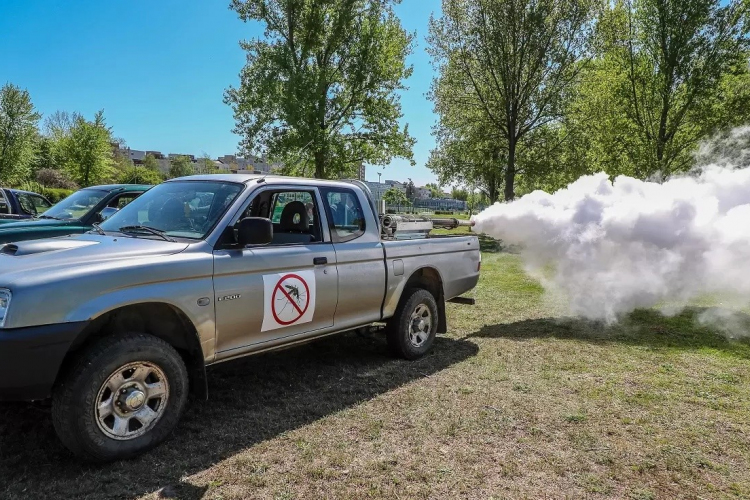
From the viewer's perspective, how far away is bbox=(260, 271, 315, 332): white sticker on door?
420cm

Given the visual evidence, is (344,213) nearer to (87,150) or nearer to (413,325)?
(413,325)

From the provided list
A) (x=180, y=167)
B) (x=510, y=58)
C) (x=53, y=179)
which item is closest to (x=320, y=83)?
(x=510, y=58)

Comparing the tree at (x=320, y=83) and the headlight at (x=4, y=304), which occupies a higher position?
the tree at (x=320, y=83)

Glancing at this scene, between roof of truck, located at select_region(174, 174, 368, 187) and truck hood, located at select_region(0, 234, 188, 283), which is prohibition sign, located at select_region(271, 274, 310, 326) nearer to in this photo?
truck hood, located at select_region(0, 234, 188, 283)

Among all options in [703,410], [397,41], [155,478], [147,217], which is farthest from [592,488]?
[397,41]

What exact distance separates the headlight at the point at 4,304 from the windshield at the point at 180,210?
118 centimetres

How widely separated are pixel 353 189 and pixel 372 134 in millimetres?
20855

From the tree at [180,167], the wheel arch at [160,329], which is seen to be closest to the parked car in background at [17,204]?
the wheel arch at [160,329]

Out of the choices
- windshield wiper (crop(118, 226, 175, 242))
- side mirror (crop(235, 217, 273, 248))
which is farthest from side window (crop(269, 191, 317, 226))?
windshield wiper (crop(118, 226, 175, 242))

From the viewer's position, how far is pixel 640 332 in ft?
24.1

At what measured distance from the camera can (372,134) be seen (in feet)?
84.4

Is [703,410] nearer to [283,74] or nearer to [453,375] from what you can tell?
[453,375]

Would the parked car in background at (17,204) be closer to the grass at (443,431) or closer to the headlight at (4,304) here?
the grass at (443,431)

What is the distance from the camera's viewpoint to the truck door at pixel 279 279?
396 cm
